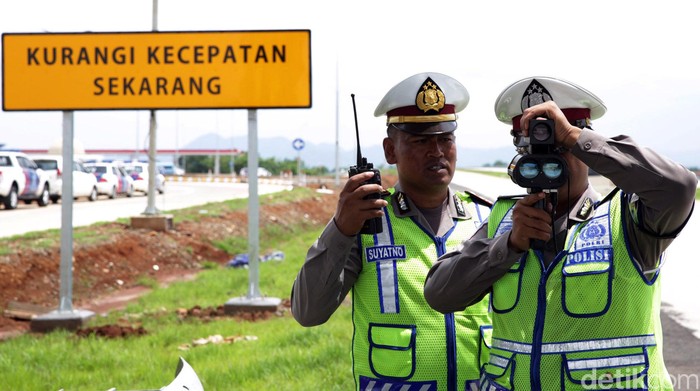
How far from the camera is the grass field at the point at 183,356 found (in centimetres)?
668

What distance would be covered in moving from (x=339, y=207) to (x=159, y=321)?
760cm

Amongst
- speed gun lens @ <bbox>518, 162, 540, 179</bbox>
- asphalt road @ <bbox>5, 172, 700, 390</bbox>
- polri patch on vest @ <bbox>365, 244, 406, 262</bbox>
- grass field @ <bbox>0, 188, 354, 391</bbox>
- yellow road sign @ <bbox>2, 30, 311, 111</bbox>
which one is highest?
yellow road sign @ <bbox>2, 30, 311, 111</bbox>

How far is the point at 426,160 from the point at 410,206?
176 millimetres

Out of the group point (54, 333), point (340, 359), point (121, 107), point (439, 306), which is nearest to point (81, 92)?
point (121, 107)

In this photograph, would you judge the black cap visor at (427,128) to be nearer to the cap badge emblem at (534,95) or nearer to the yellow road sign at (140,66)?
the cap badge emblem at (534,95)

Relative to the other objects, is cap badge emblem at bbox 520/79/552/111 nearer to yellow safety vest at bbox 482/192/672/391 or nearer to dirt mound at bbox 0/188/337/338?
yellow safety vest at bbox 482/192/672/391

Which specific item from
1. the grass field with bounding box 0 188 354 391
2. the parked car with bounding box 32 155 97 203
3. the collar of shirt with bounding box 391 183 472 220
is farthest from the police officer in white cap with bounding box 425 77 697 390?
the parked car with bounding box 32 155 97 203

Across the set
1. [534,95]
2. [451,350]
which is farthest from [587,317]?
[451,350]

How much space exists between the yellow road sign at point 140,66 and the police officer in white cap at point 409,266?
652 centimetres

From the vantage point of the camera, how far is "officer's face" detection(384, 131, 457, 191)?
10.7 ft

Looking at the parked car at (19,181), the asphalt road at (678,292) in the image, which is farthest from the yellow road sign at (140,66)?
the parked car at (19,181)

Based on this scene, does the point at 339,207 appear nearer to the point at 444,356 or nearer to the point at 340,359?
the point at 444,356

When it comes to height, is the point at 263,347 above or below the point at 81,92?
below

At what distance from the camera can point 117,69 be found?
9.66 metres
